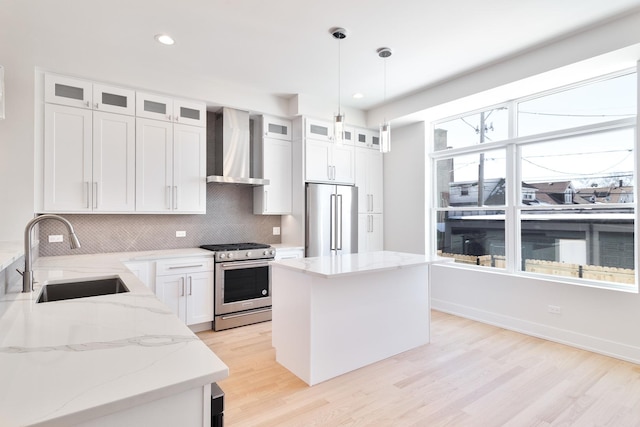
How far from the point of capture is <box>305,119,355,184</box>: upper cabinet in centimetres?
470

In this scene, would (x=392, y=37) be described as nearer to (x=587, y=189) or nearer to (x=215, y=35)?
(x=215, y=35)

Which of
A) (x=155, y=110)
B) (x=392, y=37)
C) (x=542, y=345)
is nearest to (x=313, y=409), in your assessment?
(x=542, y=345)

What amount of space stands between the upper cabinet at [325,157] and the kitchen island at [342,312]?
1780 millimetres

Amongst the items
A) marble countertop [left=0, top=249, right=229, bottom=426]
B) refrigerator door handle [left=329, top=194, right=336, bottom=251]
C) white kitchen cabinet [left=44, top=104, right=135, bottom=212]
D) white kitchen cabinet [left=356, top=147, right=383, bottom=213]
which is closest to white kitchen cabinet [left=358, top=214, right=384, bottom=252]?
white kitchen cabinet [left=356, top=147, right=383, bottom=213]

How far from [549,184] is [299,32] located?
320 centimetres

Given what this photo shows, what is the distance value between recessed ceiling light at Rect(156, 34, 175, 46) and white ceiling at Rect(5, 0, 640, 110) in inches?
2.4

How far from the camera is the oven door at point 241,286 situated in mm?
3922

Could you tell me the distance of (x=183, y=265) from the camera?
3.72 meters

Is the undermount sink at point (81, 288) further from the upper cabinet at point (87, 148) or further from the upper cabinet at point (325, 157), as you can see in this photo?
the upper cabinet at point (325, 157)

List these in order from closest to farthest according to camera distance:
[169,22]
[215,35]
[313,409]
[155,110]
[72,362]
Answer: [72,362] < [313,409] < [169,22] < [215,35] < [155,110]

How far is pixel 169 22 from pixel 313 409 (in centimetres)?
329

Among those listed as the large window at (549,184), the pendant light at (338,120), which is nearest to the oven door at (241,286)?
the pendant light at (338,120)

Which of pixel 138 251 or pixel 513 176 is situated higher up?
pixel 513 176

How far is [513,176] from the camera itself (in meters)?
4.13
